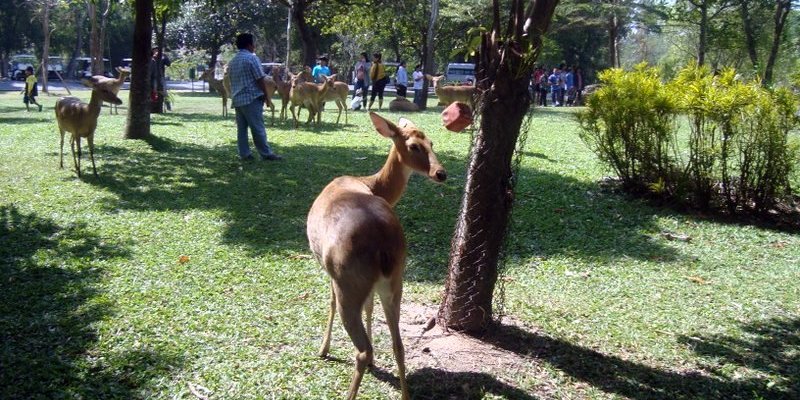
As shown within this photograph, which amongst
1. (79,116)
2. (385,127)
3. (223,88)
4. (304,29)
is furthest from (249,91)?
(304,29)

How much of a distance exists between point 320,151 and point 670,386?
27.5 ft

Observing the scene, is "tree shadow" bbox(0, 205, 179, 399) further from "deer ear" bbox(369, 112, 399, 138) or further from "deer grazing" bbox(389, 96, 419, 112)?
"deer grazing" bbox(389, 96, 419, 112)

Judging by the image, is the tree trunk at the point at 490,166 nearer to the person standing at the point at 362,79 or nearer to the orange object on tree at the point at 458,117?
the orange object on tree at the point at 458,117

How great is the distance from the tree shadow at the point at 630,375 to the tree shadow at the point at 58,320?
2.27 meters

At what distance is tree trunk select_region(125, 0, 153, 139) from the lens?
1130 centimetres

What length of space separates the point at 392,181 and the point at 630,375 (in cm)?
196

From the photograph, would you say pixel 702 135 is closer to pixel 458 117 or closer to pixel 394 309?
pixel 458 117

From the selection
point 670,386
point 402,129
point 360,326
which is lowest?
point 670,386

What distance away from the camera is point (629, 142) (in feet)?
26.9

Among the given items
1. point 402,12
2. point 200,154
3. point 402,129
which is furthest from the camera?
point 402,12

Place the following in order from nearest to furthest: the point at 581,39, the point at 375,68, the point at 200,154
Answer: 1. the point at 200,154
2. the point at 375,68
3. the point at 581,39

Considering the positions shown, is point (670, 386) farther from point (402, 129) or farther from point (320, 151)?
point (320, 151)

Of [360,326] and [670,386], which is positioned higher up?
[360,326]

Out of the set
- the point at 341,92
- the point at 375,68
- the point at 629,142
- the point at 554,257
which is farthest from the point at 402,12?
the point at 554,257
